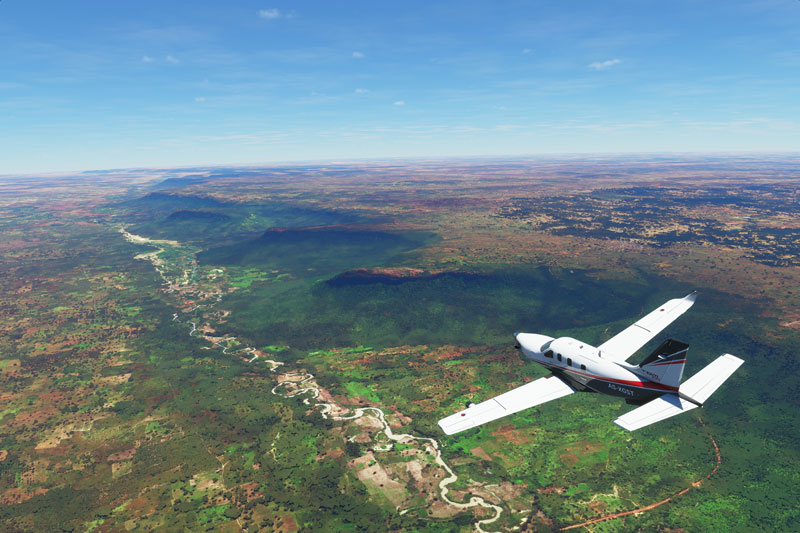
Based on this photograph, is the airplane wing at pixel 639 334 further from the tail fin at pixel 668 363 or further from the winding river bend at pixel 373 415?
the winding river bend at pixel 373 415

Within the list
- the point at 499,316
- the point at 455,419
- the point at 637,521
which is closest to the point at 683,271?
the point at 499,316

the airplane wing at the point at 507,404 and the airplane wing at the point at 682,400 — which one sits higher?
the airplane wing at the point at 682,400

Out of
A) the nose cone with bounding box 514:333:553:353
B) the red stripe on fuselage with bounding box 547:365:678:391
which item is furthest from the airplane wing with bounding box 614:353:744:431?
the nose cone with bounding box 514:333:553:353

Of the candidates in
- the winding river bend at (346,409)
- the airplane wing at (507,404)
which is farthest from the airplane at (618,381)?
the winding river bend at (346,409)

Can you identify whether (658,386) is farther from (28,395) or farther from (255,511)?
(28,395)

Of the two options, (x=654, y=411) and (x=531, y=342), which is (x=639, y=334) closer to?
(x=654, y=411)

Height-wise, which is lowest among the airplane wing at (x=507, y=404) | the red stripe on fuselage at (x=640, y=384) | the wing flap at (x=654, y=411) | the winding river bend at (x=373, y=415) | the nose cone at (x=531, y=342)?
the winding river bend at (x=373, y=415)
